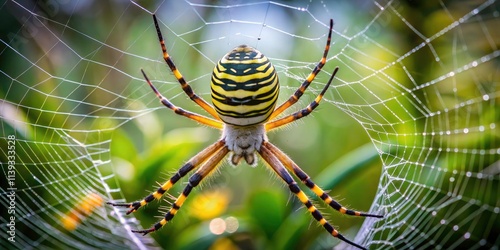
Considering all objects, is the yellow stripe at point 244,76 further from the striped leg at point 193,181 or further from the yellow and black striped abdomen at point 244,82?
the striped leg at point 193,181

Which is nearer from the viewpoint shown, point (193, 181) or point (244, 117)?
point (244, 117)

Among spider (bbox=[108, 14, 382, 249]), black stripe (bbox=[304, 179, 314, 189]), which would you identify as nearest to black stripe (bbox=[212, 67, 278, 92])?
spider (bbox=[108, 14, 382, 249])

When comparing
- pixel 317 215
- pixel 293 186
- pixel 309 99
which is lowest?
pixel 317 215

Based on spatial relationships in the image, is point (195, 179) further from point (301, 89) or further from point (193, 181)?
point (301, 89)

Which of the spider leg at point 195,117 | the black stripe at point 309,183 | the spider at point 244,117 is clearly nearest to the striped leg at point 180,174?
the spider at point 244,117

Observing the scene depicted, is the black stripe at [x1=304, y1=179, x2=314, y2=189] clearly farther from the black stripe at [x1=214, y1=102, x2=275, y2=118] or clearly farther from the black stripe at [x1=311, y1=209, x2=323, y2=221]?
the black stripe at [x1=214, y1=102, x2=275, y2=118]

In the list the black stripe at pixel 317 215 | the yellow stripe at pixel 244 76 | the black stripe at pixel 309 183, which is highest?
the yellow stripe at pixel 244 76

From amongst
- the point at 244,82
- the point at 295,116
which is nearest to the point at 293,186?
the point at 295,116
